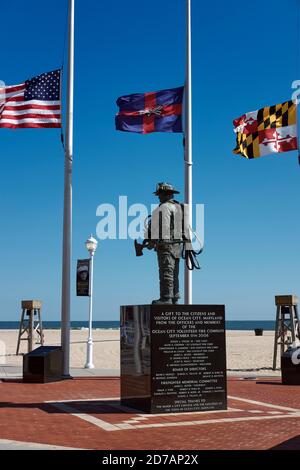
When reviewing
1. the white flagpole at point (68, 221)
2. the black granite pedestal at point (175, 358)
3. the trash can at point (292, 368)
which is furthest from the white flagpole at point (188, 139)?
the black granite pedestal at point (175, 358)

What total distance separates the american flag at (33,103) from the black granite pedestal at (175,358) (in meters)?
8.21

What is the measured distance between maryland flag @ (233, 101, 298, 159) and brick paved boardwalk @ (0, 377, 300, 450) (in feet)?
26.3

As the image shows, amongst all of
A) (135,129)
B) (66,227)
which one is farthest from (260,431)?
(135,129)

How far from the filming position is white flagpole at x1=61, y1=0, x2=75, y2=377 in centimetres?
1738

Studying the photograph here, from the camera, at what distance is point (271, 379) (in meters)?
17.8

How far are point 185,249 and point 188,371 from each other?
2.62 meters

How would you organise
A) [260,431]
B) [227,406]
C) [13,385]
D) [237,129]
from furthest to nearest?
1. [237,129]
2. [13,385]
3. [227,406]
4. [260,431]

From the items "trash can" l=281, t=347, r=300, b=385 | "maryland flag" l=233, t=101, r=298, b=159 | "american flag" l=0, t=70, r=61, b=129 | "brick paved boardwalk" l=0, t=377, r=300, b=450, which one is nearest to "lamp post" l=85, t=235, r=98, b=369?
"american flag" l=0, t=70, r=61, b=129

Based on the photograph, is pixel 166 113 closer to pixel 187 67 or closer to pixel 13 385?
pixel 187 67

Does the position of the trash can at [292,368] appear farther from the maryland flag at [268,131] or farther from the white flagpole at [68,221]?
the maryland flag at [268,131]

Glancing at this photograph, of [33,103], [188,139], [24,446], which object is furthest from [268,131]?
[24,446]

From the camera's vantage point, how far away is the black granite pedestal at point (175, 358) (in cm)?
1104

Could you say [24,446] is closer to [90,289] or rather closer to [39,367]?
[39,367]

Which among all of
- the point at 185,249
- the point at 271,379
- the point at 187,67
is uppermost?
the point at 187,67
